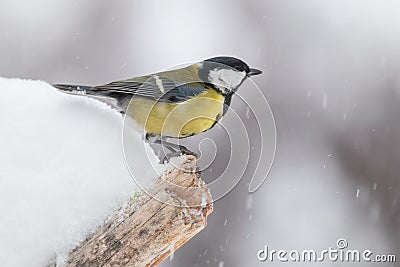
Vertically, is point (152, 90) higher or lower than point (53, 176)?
higher

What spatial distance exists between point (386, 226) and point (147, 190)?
A: 2.41 meters

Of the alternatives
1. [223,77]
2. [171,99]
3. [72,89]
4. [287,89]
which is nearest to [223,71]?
[223,77]

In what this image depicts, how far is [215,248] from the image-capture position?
3.54 meters

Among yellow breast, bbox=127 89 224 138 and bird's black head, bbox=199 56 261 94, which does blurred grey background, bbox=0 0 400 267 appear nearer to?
bird's black head, bbox=199 56 261 94

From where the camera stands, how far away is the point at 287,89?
12.3 feet

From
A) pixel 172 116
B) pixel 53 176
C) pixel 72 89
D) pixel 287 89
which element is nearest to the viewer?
pixel 53 176

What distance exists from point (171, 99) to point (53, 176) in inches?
29.3

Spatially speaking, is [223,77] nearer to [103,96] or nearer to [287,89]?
[103,96]

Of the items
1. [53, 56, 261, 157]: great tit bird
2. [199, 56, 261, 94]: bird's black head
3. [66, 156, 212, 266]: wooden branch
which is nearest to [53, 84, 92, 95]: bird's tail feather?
[53, 56, 261, 157]: great tit bird

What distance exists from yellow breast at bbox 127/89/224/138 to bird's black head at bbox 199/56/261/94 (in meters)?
0.15

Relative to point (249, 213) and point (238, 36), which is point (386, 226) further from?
point (238, 36)

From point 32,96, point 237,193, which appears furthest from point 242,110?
point 32,96

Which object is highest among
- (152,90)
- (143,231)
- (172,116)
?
(152,90)

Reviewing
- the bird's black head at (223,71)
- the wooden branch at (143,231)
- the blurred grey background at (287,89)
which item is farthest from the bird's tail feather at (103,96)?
the blurred grey background at (287,89)
